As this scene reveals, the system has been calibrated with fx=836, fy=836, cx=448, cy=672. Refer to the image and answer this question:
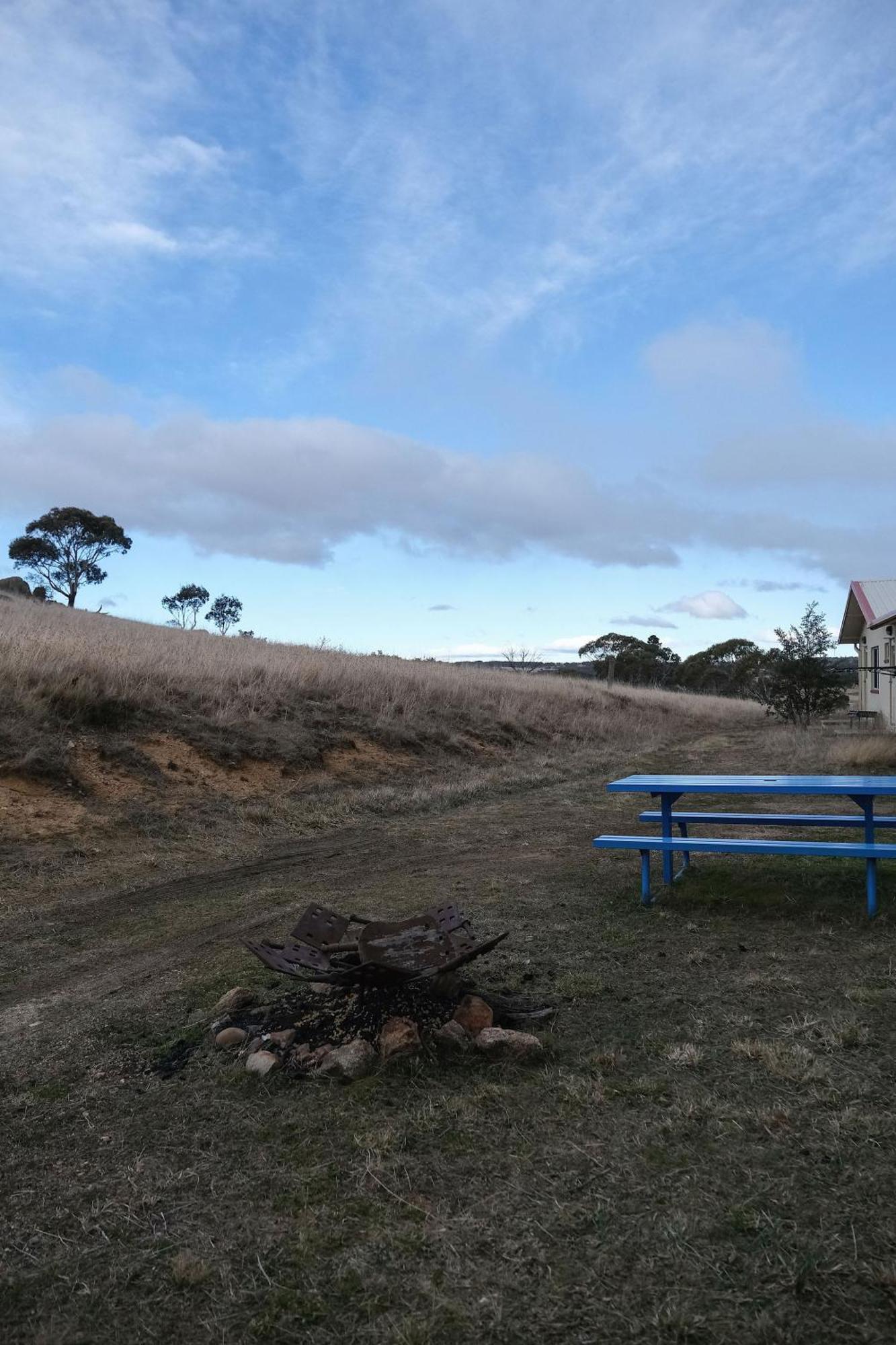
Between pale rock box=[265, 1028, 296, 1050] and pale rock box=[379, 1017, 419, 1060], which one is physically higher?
pale rock box=[379, 1017, 419, 1060]

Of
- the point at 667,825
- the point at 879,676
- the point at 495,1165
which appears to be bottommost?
the point at 495,1165

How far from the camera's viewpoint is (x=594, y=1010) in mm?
3635

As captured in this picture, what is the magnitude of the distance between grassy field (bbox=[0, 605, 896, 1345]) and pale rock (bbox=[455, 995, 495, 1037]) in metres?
0.21

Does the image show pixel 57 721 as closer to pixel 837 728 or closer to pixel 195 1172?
pixel 195 1172

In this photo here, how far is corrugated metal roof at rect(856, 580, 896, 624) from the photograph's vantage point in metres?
18.6

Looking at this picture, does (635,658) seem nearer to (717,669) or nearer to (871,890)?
(717,669)

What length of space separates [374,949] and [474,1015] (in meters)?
0.53

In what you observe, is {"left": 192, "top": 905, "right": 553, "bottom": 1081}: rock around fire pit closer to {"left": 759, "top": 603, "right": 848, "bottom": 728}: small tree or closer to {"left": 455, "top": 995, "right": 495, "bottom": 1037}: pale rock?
{"left": 455, "top": 995, "right": 495, "bottom": 1037}: pale rock

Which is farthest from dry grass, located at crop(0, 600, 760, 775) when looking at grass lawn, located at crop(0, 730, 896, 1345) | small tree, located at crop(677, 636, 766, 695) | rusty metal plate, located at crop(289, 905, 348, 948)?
small tree, located at crop(677, 636, 766, 695)

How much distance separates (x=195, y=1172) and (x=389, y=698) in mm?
12197

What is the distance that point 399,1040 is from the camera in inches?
126

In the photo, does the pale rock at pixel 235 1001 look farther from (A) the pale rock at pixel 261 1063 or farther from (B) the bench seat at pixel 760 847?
(B) the bench seat at pixel 760 847

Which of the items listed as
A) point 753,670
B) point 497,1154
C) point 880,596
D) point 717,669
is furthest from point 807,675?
point 717,669

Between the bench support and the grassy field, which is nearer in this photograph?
the grassy field
